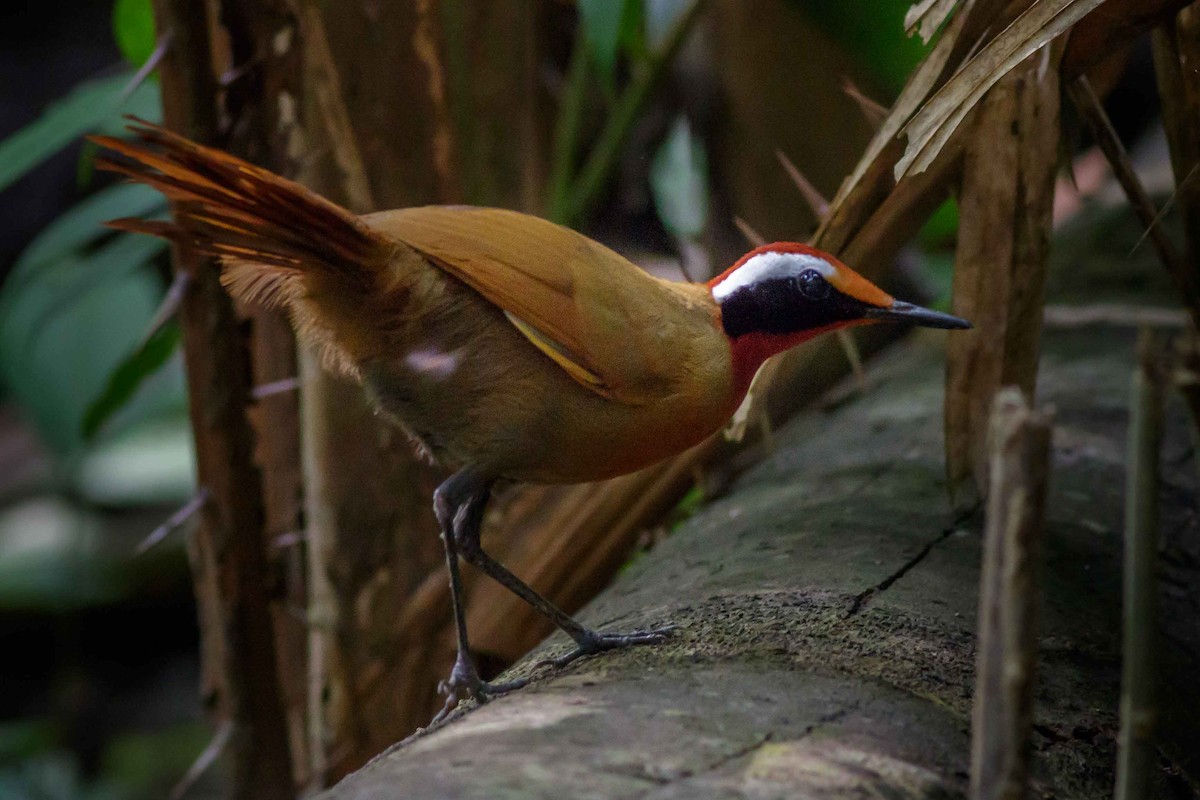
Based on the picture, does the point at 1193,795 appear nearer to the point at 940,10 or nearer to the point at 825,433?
the point at 940,10

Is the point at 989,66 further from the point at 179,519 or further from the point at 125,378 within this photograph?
the point at 125,378

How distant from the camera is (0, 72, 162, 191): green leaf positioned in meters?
2.78

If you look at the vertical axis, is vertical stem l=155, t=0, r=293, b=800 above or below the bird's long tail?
below

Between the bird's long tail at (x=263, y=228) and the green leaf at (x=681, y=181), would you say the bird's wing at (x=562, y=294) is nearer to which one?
the bird's long tail at (x=263, y=228)

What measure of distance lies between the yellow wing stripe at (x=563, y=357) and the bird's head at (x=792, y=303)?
10.2 inches

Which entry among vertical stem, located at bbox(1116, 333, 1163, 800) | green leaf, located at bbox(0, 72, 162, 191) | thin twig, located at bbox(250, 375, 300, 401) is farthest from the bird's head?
green leaf, located at bbox(0, 72, 162, 191)

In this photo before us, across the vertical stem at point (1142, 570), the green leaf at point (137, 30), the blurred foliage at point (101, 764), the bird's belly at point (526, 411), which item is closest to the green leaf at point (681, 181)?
the green leaf at point (137, 30)

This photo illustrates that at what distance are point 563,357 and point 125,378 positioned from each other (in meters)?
1.46

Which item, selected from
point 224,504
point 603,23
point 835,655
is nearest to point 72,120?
point 224,504

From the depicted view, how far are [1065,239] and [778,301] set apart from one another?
9.18ft

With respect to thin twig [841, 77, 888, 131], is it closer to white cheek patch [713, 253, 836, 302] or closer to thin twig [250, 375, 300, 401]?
white cheek patch [713, 253, 836, 302]

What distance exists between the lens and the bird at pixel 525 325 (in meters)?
1.83

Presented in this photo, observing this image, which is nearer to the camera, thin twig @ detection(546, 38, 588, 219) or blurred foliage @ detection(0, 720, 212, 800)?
thin twig @ detection(546, 38, 588, 219)

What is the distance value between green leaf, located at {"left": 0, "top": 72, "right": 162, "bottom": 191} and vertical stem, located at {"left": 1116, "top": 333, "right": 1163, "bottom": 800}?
A: 94.8 inches
